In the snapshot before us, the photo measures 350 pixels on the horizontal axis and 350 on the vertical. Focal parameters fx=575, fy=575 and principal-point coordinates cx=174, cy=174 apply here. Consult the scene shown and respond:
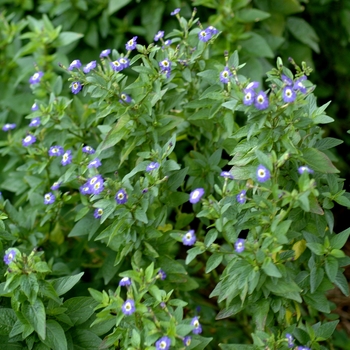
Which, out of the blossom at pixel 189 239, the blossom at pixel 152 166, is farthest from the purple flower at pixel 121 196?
the blossom at pixel 189 239

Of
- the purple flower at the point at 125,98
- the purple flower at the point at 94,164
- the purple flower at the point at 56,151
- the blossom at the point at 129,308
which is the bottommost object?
the blossom at the point at 129,308

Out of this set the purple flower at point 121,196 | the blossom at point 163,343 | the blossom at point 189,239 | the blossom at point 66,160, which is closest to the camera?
the blossom at point 163,343

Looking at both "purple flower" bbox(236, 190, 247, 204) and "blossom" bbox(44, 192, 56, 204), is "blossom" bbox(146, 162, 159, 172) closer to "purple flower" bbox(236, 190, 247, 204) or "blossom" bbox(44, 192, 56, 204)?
"purple flower" bbox(236, 190, 247, 204)

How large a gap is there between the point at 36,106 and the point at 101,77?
0.49 m

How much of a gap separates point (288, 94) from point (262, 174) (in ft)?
0.81

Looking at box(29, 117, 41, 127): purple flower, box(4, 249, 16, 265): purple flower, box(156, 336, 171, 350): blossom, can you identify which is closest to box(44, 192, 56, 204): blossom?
box(29, 117, 41, 127): purple flower

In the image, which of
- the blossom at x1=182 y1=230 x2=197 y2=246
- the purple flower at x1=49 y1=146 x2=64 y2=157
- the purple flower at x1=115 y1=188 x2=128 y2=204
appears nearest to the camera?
the blossom at x1=182 y1=230 x2=197 y2=246

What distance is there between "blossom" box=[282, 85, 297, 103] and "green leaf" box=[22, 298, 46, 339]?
1.00 metres

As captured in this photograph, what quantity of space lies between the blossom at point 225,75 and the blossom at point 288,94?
31 cm

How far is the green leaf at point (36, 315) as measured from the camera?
180cm

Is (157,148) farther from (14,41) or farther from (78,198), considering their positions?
(14,41)

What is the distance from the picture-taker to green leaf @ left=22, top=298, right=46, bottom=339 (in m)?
1.80

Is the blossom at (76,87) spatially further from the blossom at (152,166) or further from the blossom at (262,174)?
the blossom at (262,174)

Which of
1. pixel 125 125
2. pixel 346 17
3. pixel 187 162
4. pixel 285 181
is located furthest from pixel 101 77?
pixel 346 17
